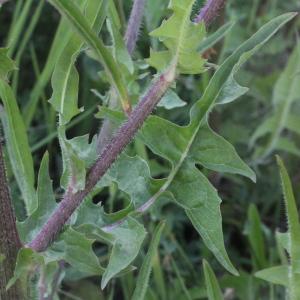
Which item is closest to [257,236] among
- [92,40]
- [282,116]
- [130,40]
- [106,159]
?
[282,116]

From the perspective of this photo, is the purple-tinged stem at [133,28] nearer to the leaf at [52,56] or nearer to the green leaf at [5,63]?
the leaf at [52,56]

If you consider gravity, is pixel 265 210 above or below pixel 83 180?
below

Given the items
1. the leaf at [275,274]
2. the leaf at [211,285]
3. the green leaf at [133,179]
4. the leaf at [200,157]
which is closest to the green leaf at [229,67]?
the leaf at [200,157]

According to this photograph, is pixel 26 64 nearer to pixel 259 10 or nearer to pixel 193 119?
pixel 259 10

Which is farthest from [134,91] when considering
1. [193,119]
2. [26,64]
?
[26,64]

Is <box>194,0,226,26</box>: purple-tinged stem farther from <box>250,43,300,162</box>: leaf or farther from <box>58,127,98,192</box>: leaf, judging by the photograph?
<box>250,43,300,162</box>: leaf
